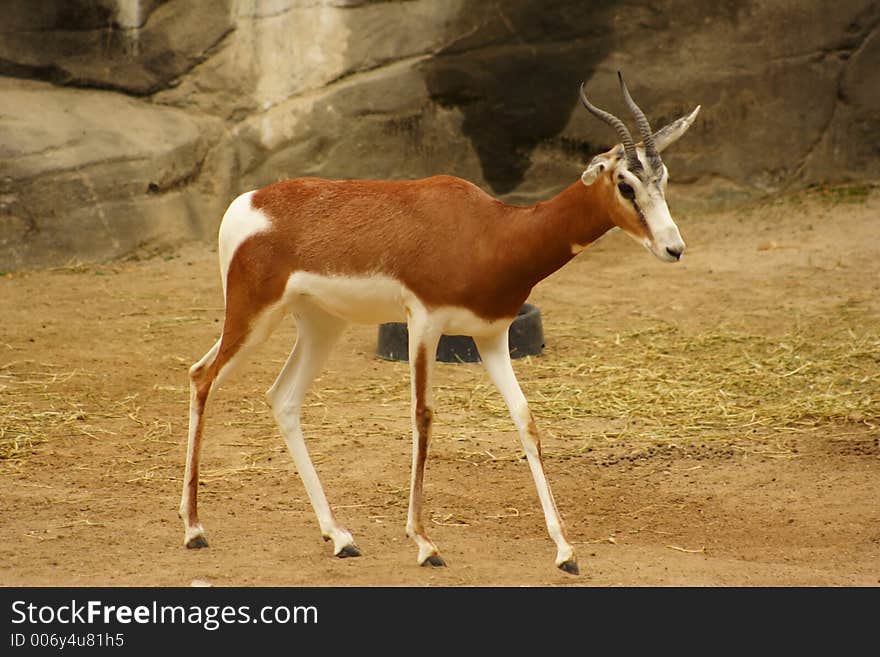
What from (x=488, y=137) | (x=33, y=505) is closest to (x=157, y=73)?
(x=488, y=137)

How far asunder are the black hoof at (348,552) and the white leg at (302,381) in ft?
0.65

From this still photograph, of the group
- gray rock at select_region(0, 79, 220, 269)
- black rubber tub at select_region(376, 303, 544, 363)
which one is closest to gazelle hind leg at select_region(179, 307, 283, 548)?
black rubber tub at select_region(376, 303, 544, 363)

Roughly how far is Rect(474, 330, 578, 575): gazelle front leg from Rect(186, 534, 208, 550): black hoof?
4.24 feet

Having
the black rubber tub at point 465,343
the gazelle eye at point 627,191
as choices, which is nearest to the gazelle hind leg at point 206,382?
the gazelle eye at point 627,191

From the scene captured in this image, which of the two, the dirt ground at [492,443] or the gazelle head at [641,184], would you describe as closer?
the gazelle head at [641,184]

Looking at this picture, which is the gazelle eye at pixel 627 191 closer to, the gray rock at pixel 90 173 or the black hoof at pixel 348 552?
the black hoof at pixel 348 552

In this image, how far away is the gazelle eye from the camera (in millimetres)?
4430

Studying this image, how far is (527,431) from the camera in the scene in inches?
185

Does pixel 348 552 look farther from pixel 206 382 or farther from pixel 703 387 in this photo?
pixel 703 387

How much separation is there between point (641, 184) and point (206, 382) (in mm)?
1825

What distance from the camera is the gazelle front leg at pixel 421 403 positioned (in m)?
4.66

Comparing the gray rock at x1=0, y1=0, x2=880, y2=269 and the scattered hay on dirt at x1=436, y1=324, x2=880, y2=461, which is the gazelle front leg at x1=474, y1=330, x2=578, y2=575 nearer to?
the scattered hay on dirt at x1=436, y1=324, x2=880, y2=461

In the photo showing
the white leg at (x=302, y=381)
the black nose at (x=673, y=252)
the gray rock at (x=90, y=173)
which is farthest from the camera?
the gray rock at (x=90, y=173)

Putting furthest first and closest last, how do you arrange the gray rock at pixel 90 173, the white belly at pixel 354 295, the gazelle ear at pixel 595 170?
the gray rock at pixel 90 173 → the white belly at pixel 354 295 → the gazelle ear at pixel 595 170
